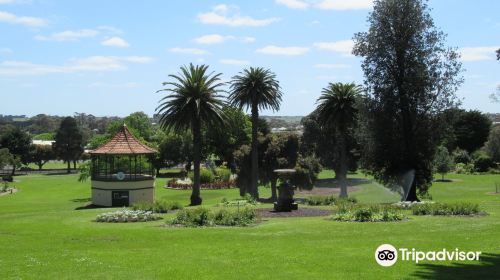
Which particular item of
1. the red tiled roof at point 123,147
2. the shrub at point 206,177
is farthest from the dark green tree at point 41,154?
the red tiled roof at point 123,147

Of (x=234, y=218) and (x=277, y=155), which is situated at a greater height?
(x=277, y=155)

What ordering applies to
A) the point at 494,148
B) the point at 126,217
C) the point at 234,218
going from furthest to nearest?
the point at 494,148, the point at 126,217, the point at 234,218

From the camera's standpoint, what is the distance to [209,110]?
168 feet

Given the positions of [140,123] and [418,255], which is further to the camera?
[140,123]

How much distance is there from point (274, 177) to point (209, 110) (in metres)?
12.6

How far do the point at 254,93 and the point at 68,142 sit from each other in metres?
90.2

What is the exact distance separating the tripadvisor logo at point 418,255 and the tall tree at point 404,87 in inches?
1027

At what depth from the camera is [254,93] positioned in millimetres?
54906

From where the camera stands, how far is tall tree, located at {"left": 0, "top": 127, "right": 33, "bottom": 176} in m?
130

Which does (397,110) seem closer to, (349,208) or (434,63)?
(434,63)

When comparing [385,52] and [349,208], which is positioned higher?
[385,52]

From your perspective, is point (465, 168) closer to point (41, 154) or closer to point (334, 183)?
point (334, 183)

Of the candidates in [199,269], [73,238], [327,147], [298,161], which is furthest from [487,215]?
[327,147]

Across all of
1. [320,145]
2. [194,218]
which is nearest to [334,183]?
[320,145]
